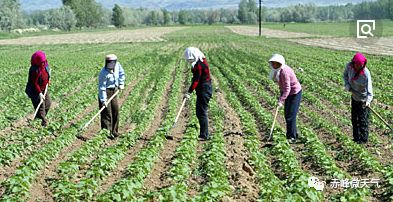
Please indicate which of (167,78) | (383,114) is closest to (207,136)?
(383,114)

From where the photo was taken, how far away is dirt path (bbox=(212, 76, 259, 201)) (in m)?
7.29

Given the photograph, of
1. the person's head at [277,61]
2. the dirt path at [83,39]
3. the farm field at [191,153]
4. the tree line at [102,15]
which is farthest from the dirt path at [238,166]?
the tree line at [102,15]

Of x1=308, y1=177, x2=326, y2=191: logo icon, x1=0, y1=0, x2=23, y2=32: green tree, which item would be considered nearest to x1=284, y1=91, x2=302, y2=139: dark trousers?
x1=308, y1=177, x2=326, y2=191: logo icon

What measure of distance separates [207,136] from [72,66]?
19.9m

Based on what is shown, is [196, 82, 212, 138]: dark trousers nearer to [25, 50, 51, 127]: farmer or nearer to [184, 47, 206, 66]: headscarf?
[184, 47, 206, 66]: headscarf

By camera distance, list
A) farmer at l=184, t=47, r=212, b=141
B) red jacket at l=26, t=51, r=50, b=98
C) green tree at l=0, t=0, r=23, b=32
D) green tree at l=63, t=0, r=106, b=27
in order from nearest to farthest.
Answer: farmer at l=184, t=47, r=212, b=141 → red jacket at l=26, t=51, r=50, b=98 → green tree at l=0, t=0, r=23, b=32 → green tree at l=63, t=0, r=106, b=27

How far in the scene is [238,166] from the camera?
8.52m

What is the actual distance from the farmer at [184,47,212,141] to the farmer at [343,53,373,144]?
2980 mm

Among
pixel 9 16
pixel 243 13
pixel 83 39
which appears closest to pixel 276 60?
pixel 83 39

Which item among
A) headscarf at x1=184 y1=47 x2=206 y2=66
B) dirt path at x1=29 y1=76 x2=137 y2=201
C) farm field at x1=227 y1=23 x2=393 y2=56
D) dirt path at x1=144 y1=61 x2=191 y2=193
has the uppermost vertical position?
headscarf at x1=184 y1=47 x2=206 y2=66

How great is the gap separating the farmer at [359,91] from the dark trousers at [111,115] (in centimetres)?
524

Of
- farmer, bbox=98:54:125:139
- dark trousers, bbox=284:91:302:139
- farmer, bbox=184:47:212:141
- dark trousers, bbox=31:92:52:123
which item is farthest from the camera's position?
dark trousers, bbox=31:92:52:123

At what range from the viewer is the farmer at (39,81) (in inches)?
449

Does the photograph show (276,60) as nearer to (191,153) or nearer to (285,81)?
(285,81)
